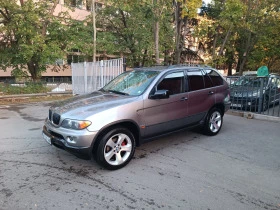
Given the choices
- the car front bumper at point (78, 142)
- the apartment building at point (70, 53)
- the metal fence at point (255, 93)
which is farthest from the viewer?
the apartment building at point (70, 53)

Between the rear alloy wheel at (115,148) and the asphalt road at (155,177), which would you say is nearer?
the asphalt road at (155,177)

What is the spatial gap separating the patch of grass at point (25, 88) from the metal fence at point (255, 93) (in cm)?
1058

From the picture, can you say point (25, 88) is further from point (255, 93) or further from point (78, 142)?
Result: point (255, 93)

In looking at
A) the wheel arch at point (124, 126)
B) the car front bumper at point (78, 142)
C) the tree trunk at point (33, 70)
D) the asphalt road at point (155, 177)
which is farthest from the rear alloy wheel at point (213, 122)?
the tree trunk at point (33, 70)

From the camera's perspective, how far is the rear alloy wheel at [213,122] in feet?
18.5

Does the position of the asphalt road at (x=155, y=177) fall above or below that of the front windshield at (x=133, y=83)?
below

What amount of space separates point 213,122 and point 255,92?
334 centimetres

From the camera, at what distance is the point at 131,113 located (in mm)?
4020

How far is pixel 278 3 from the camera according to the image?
721 inches

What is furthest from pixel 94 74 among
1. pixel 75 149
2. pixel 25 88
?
pixel 75 149

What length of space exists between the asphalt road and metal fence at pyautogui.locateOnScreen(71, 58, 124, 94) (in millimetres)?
5581

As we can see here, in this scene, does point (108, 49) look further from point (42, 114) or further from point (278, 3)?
point (278, 3)

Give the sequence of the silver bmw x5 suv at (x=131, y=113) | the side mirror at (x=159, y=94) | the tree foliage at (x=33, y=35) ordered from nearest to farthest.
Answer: the silver bmw x5 suv at (x=131, y=113)
the side mirror at (x=159, y=94)
the tree foliage at (x=33, y=35)

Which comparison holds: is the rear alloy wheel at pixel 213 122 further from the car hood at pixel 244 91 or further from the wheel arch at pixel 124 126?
the car hood at pixel 244 91
